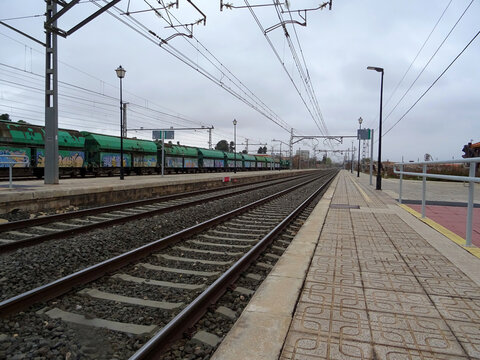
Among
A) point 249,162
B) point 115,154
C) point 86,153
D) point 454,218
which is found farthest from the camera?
point 249,162

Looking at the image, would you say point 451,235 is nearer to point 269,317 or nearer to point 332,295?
point 332,295

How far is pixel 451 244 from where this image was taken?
5.12m

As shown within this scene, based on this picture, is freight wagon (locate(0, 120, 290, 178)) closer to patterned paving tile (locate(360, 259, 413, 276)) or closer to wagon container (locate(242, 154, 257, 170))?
patterned paving tile (locate(360, 259, 413, 276))

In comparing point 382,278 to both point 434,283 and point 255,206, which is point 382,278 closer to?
point 434,283

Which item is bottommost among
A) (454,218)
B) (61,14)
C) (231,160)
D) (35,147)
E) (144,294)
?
(144,294)

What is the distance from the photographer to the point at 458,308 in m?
2.84

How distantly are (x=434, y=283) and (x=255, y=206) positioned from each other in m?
7.12

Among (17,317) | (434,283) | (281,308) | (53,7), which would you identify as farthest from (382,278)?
(53,7)

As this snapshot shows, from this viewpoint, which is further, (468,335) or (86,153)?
(86,153)

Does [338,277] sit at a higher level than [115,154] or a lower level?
lower

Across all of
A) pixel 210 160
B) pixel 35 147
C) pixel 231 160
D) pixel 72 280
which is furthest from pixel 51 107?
pixel 231 160

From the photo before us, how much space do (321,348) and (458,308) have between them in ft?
4.95

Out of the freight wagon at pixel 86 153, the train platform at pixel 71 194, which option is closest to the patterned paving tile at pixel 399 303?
the train platform at pixel 71 194

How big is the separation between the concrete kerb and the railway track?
0.38m
